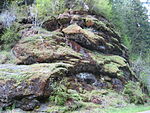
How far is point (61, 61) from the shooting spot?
14.5 m

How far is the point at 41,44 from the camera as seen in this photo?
1573 centimetres

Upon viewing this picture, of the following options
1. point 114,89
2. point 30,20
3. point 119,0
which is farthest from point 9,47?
point 119,0

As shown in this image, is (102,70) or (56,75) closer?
(56,75)

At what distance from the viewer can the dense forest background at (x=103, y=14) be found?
1972 centimetres

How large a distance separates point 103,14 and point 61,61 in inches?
497

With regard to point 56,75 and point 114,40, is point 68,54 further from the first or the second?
point 114,40

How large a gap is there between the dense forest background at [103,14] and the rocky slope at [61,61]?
4.76 ft

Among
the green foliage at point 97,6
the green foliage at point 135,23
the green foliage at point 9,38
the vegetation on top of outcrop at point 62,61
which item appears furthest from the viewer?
the green foliage at point 135,23

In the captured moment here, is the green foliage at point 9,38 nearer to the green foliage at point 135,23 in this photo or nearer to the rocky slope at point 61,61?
the rocky slope at point 61,61

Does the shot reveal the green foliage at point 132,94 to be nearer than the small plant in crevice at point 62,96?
No

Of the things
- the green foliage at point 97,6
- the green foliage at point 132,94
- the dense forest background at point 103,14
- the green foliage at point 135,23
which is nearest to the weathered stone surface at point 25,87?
the dense forest background at point 103,14

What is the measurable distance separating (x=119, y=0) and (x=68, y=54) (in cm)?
2856

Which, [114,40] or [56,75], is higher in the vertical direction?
[114,40]

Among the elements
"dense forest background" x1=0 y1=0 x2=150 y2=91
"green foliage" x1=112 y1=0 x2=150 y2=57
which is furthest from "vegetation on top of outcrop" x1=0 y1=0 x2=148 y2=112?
"green foliage" x1=112 y1=0 x2=150 y2=57
